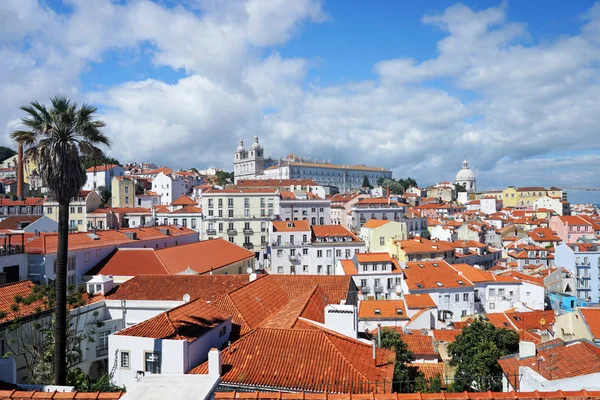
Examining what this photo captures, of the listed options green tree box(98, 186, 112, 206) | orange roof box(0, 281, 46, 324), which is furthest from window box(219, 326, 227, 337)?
green tree box(98, 186, 112, 206)

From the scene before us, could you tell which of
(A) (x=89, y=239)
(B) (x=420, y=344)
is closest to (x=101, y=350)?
(A) (x=89, y=239)

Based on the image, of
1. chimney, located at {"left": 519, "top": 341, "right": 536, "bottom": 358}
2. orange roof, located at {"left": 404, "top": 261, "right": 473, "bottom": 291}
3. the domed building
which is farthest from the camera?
the domed building

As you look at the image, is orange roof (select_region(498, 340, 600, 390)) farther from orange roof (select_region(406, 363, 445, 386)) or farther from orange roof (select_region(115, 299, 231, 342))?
orange roof (select_region(115, 299, 231, 342))

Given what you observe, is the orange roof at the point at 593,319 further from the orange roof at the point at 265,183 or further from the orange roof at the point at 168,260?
the orange roof at the point at 265,183

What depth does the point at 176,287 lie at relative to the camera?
21.0 m

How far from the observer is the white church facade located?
14488 centimetres

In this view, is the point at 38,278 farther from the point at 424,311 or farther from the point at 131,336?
the point at 424,311

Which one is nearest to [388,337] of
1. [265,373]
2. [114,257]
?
[265,373]

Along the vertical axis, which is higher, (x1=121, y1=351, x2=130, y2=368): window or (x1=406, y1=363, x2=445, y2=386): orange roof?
(x1=121, y1=351, x2=130, y2=368): window

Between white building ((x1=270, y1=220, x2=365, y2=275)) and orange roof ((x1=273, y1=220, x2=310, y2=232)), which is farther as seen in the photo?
orange roof ((x1=273, y1=220, x2=310, y2=232))

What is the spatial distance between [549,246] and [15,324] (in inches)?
2949

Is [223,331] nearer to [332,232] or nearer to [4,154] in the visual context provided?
[332,232]

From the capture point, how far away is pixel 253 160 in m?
152

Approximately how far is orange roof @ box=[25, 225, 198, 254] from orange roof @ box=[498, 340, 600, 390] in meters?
22.4
